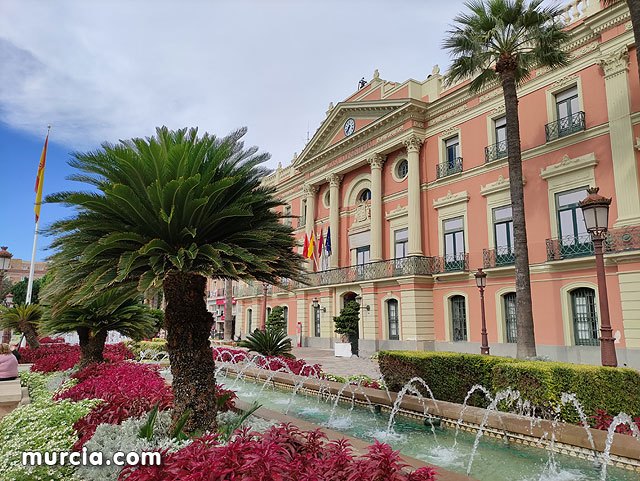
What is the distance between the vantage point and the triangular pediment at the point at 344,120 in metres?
27.1

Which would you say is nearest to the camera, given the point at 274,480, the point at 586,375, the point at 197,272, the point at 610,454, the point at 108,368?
the point at 274,480

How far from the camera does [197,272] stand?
4.99 m

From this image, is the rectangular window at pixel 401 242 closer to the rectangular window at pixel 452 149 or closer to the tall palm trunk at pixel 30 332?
the rectangular window at pixel 452 149

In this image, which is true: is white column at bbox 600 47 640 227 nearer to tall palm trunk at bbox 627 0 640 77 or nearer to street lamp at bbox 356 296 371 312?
tall palm trunk at bbox 627 0 640 77

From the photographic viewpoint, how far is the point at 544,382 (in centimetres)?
721

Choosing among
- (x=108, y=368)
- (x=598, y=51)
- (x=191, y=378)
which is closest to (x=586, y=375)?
(x=191, y=378)

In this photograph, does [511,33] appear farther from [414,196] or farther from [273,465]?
[273,465]

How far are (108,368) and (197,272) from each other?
5.35 m

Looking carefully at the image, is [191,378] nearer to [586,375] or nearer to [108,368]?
[108,368]

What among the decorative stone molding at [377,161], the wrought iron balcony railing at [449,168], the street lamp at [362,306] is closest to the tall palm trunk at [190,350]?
the wrought iron balcony railing at [449,168]

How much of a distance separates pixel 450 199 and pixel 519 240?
32.8 ft

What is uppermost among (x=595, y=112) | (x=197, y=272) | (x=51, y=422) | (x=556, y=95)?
(x=556, y=95)

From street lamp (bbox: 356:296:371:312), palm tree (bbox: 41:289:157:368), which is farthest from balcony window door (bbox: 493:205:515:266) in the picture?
palm tree (bbox: 41:289:157:368)

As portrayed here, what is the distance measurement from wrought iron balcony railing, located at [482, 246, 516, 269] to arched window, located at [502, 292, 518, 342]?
145cm
